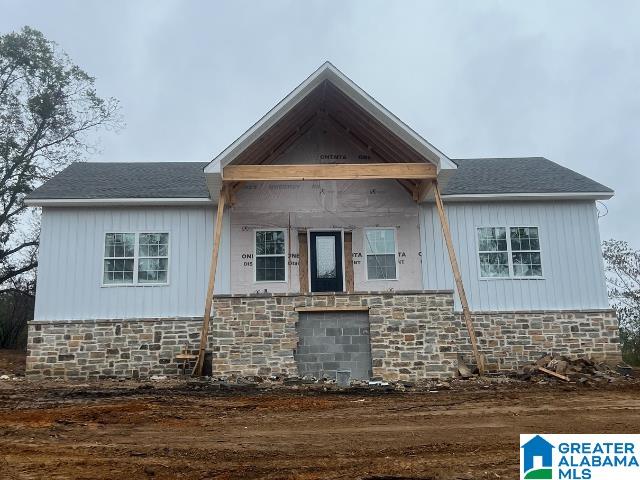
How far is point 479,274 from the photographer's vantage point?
14992 millimetres

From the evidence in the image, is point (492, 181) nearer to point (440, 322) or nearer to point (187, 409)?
point (440, 322)

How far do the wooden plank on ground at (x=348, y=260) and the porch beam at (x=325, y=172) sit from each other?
2.46m

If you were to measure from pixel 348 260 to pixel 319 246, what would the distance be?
84cm

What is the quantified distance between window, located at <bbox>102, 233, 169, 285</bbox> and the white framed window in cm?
232

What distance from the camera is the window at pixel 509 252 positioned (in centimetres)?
1508

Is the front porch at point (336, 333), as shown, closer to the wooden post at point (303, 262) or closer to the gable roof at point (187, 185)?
the wooden post at point (303, 262)

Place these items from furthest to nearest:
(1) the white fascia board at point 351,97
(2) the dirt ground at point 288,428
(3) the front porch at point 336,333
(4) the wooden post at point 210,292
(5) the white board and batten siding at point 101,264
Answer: (5) the white board and batten siding at point 101,264 → (1) the white fascia board at point 351,97 → (4) the wooden post at point 210,292 → (3) the front porch at point 336,333 → (2) the dirt ground at point 288,428

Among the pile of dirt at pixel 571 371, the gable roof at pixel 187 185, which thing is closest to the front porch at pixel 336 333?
the pile of dirt at pixel 571 371

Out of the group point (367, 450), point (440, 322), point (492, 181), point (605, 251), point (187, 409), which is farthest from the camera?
point (605, 251)

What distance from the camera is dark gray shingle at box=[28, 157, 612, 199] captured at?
15.0 meters

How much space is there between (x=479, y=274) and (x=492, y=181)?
9.21 ft

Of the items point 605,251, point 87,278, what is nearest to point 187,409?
point 87,278

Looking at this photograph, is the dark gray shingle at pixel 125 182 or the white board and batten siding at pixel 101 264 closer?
the white board and batten siding at pixel 101 264

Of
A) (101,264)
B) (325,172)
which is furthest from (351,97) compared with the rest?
(101,264)
